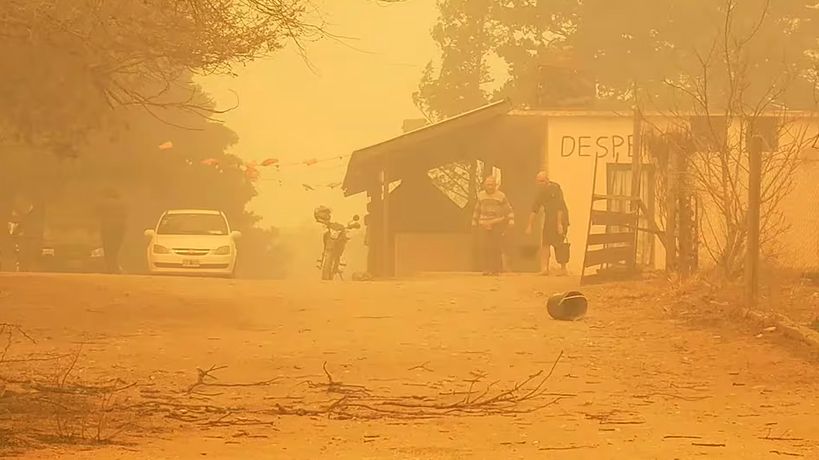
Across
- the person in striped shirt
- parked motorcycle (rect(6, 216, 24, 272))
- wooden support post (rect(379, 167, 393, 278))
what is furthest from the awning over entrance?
parked motorcycle (rect(6, 216, 24, 272))

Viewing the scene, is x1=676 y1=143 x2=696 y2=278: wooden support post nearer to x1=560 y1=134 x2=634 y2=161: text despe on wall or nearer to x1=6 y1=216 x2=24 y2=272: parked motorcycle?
x1=560 y1=134 x2=634 y2=161: text despe on wall

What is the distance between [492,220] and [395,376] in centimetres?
1077

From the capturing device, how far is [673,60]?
41.9 meters

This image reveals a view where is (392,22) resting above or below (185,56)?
above

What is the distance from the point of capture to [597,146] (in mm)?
25219

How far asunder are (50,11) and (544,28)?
3404 centimetres

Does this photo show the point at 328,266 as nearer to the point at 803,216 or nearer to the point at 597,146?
the point at 597,146

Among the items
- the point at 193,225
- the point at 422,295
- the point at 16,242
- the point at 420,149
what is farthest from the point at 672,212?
the point at 16,242

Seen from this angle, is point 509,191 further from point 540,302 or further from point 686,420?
point 686,420

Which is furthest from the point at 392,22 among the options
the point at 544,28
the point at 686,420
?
the point at 686,420

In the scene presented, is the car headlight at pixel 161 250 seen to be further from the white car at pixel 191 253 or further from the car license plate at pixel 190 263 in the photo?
the car license plate at pixel 190 263

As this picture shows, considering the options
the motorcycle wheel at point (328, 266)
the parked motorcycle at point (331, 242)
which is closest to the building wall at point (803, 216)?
the parked motorcycle at point (331, 242)

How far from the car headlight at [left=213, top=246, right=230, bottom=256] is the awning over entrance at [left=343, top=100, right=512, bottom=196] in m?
3.29

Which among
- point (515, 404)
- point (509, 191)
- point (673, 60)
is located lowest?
point (515, 404)
